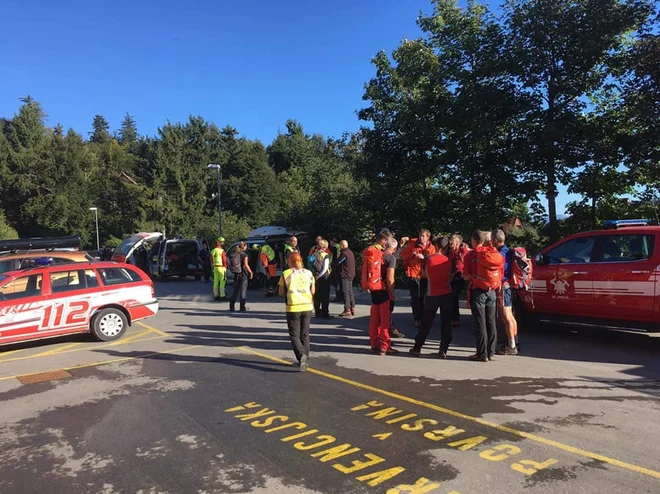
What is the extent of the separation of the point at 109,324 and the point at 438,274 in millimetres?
6027

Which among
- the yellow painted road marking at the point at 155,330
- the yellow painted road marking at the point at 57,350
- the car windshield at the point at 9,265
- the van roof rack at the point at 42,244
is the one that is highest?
the van roof rack at the point at 42,244

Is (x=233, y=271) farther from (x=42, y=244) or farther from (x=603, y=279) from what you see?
(x=603, y=279)

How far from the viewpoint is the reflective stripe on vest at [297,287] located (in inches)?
266

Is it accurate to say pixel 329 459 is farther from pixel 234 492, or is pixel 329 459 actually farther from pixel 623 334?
pixel 623 334

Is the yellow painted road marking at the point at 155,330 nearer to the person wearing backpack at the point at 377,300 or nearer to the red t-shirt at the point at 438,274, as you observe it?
the person wearing backpack at the point at 377,300

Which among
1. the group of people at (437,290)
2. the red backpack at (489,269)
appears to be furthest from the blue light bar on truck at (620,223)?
the red backpack at (489,269)

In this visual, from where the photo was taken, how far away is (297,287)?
6781 mm

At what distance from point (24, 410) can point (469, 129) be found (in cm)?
1238

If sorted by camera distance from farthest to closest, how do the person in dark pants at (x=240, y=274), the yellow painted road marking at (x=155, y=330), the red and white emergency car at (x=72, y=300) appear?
1. the person in dark pants at (x=240, y=274)
2. the yellow painted road marking at (x=155, y=330)
3. the red and white emergency car at (x=72, y=300)

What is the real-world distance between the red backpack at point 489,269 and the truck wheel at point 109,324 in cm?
640

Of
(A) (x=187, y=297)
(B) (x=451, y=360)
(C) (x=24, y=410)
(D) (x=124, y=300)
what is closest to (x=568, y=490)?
(B) (x=451, y=360)

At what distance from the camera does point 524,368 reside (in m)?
6.66

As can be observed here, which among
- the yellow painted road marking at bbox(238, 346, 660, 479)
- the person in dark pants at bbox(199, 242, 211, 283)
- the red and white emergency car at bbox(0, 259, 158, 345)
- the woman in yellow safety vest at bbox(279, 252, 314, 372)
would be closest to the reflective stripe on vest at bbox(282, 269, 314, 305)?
the woman in yellow safety vest at bbox(279, 252, 314, 372)

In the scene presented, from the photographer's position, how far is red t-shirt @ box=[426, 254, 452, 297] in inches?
280
